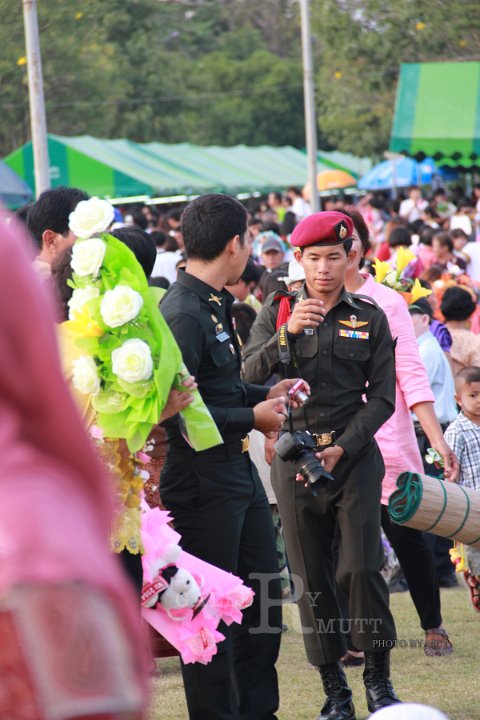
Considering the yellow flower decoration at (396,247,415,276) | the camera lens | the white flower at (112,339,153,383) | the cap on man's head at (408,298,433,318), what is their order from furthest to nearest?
the cap on man's head at (408,298,433,318)
the yellow flower decoration at (396,247,415,276)
the camera lens
the white flower at (112,339,153,383)

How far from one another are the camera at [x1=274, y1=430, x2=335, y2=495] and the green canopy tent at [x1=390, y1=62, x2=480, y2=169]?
14869 mm

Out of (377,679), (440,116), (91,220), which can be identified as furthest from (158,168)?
(91,220)

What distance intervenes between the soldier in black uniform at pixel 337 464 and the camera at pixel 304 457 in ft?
0.47

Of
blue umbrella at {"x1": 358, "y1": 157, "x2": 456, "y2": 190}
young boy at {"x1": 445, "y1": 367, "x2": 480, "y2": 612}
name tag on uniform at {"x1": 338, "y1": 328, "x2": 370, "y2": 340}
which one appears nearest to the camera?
name tag on uniform at {"x1": 338, "y1": 328, "x2": 370, "y2": 340}

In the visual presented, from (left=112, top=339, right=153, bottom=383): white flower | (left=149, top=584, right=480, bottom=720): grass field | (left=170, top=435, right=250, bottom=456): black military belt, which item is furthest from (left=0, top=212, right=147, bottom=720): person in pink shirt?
(left=149, top=584, right=480, bottom=720): grass field

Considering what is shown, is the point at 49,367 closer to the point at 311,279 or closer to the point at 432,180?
the point at 311,279

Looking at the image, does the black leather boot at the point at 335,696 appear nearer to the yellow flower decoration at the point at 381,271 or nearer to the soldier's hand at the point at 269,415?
the soldier's hand at the point at 269,415

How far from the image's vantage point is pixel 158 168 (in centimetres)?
2980

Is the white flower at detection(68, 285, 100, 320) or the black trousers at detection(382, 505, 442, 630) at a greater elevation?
the white flower at detection(68, 285, 100, 320)

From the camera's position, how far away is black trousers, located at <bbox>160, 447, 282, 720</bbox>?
481 centimetres

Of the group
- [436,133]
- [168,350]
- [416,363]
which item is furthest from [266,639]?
[436,133]

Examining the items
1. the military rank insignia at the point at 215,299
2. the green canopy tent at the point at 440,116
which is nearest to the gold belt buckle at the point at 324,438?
the military rank insignia at the point at 215,299

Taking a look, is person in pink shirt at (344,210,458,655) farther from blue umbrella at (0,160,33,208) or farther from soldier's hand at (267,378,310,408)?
blue umbrella at (0,160,33,208)

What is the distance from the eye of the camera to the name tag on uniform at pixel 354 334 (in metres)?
5.56
